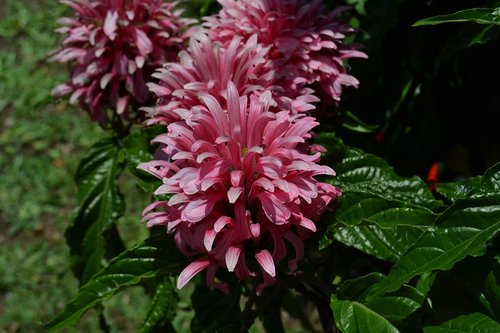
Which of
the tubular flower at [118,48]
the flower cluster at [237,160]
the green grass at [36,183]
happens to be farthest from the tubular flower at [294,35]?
the green grass at [36,183]

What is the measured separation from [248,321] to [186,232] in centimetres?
27

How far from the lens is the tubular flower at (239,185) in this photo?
1.04 metres

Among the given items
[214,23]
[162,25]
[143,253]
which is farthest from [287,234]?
[162,25]

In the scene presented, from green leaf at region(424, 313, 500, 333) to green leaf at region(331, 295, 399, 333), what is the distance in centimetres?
7

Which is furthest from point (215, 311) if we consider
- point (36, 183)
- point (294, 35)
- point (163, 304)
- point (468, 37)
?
point (36, 183)

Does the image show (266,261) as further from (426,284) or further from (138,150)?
(138,150)

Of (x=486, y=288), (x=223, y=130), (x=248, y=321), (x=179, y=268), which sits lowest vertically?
(x=248, y=321)

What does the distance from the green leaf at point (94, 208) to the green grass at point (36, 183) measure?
5.76ft

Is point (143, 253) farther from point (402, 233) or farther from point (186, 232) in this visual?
point (402, 233)

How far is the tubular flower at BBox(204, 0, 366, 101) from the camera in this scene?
4.23ft

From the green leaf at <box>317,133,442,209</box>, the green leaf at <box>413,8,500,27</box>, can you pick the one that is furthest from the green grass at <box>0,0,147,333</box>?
the green leaf at <box>413,8,500,27</box>

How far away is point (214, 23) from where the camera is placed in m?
1.35

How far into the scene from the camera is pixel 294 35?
1.30m

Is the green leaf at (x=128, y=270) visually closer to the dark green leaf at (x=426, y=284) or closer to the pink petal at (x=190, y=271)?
the pink petal at (x=190, y=271)
